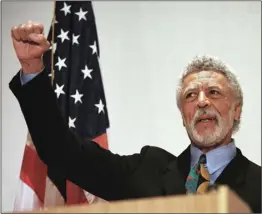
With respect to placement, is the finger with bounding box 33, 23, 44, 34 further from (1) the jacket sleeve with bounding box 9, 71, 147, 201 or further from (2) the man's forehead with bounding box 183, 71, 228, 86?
(2) the man's forehead with bounding box 183, 71, 228, 86

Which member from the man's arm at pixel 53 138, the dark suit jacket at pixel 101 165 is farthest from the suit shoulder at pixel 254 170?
the man's arm at pixel 53 138

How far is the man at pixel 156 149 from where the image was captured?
152 centimetres

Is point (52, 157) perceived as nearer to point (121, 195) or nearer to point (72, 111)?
point (121, 195)

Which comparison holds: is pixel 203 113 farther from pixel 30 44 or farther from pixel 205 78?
pixel 30 44

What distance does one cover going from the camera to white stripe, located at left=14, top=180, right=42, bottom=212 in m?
2.38

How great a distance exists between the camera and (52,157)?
1.59 metres

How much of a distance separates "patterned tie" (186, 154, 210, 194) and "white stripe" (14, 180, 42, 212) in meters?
0.97

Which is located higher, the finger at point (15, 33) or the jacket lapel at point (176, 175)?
the finger at point (15, 33)

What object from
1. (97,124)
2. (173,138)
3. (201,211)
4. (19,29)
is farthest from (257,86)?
(201,211)

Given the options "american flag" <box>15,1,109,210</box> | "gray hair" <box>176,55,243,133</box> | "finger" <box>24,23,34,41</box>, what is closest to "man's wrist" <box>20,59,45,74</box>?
"finger" <box>24,23,34,41</box>

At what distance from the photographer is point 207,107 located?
177cm

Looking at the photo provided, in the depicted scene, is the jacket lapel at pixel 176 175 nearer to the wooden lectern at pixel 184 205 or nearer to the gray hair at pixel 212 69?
the gray hair at pixel 212 69

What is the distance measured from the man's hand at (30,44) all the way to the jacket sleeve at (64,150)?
43 mm

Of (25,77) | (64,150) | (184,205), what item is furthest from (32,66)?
(184,205)
